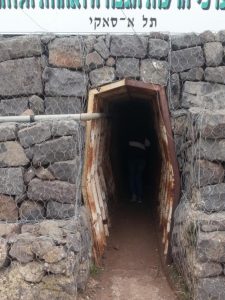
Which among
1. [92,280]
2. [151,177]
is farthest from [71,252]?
[151,177]

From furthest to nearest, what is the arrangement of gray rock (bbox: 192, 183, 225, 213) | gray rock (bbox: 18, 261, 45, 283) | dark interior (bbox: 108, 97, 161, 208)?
1. dark interior (bbox: 108, 97, 161, 208)
2. gray rock (bbox: 192, 183, 225, 213)
3. gray rock (bbox: 18, 261, 45, 283)

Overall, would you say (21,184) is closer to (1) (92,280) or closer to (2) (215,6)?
(1) (92,280)

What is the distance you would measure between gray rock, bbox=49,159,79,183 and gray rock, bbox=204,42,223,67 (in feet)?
6.81

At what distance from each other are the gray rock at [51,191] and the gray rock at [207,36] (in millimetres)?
2318

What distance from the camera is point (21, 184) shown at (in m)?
4.68

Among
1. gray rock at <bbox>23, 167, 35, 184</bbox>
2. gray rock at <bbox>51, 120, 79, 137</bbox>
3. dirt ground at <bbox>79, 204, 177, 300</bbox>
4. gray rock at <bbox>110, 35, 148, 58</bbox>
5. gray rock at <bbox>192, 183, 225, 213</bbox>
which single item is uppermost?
gray rock at <bbox>110, 35, 148, 58</bbox>

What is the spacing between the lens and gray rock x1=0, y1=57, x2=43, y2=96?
5.45 m

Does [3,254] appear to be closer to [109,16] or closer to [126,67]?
[126,67]

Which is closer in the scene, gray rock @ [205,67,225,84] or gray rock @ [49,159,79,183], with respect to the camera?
gray rock @ [49,159,79,183]

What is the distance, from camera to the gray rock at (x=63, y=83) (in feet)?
17.9

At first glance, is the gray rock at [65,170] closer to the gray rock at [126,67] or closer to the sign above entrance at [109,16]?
the gray rock at [126,67]

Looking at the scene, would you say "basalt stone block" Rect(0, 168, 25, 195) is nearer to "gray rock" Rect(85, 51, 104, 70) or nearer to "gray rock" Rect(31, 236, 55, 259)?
"gray rock" Rect(31, 236, 55, 259)

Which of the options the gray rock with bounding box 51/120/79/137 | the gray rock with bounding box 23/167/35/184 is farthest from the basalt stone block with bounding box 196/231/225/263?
the gray rock with bounding box 23/167/35/184

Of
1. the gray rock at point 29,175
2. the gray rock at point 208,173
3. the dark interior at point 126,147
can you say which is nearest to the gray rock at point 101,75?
the gray rock at point 29,175
